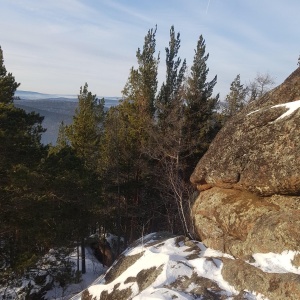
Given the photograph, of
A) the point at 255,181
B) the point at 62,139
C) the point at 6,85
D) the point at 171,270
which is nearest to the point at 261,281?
the point at 171,270

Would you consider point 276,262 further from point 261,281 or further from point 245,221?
point 245,221

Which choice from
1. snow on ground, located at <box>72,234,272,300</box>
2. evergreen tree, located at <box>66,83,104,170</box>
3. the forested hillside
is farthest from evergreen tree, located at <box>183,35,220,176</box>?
snow on ground, located at <box>72,234,272,300</box>

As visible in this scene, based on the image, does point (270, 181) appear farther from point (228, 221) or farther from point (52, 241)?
point (52, 241)

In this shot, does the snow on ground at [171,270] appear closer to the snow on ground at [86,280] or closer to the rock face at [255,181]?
the rock face at [255,181]

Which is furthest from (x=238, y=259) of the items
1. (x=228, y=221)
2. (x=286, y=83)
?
(x=286, y=83)

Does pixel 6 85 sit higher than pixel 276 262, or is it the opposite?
pixel 6 85

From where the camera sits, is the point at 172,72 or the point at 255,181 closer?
the point at 255,181

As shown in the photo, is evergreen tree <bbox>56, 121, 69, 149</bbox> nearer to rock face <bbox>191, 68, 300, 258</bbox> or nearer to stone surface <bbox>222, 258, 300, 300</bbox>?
rock face <bbox>191, 68, 300, 258</bbox>

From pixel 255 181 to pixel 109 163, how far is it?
475 inches

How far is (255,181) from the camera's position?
980 cm

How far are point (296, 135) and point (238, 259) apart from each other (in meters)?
3.76

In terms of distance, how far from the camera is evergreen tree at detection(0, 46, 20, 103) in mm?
13639

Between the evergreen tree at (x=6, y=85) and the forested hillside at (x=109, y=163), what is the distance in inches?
2.0

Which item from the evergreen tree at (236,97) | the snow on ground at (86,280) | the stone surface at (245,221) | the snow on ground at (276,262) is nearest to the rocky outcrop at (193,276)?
the snow on ground at (276,262)
